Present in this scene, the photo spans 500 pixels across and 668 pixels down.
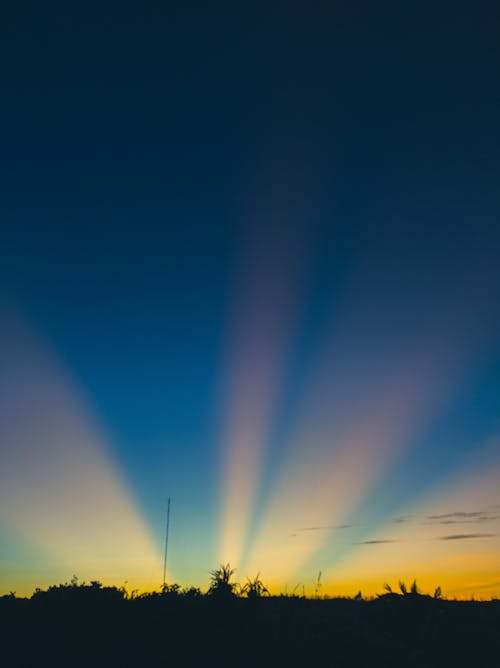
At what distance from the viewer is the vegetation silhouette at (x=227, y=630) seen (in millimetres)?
17516

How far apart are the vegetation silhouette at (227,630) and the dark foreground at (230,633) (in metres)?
0.04

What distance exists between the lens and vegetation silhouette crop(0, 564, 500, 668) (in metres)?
17.5

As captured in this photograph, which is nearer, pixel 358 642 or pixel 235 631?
pixel 235 631

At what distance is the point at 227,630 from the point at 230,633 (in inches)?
9.8

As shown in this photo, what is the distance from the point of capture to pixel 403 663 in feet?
63.4

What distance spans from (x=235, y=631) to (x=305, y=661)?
273 centimetres

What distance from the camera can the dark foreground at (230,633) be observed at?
17.4m

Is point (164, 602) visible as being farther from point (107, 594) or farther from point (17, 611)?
point (17, 611)

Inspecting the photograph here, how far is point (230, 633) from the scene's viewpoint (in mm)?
18844

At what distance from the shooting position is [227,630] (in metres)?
19.1

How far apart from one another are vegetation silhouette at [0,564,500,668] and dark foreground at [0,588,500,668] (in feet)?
0.13

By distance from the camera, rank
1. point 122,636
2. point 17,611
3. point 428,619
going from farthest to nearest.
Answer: point 428,619 < point 17,611 < point 122,636

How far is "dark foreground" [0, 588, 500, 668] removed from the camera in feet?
57.2

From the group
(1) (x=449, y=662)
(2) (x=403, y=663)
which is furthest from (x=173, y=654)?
(1) (x=449, y=662)
